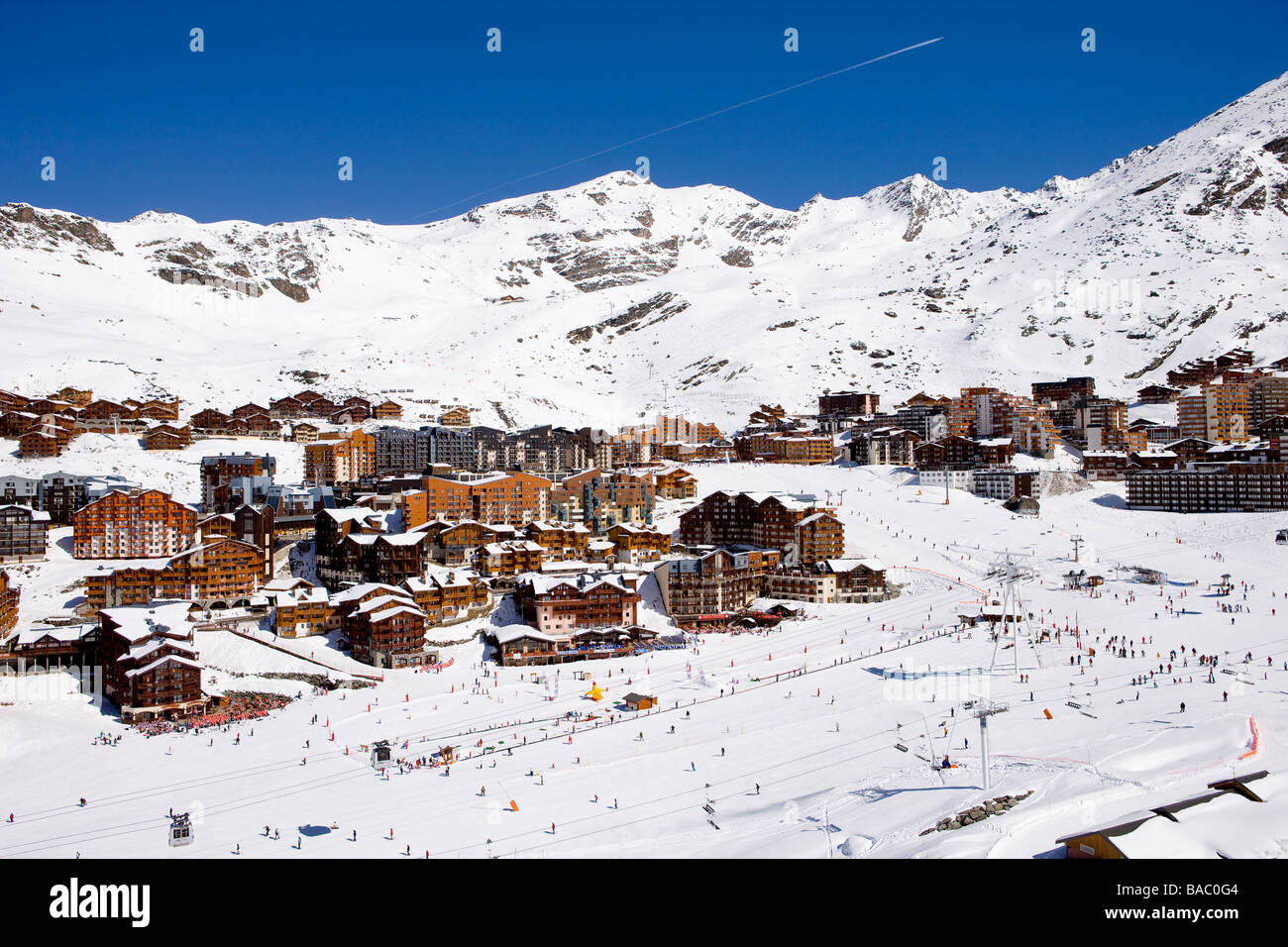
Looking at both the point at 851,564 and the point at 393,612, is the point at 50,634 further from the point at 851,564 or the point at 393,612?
the point at 851,564

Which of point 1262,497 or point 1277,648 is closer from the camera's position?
point 1277,648

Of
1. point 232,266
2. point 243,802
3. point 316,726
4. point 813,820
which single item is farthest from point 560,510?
point 232,266

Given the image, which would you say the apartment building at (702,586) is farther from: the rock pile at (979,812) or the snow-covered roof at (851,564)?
the rock pile at (979,812)

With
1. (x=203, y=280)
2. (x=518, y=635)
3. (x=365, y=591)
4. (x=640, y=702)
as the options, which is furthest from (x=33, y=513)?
(x=203, y=280)

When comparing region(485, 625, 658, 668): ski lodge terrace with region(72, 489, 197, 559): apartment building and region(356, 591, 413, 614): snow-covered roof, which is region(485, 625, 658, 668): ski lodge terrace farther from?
region(72, 489, 197, 559): apartment building

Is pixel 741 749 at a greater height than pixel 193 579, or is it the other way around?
pixel 193 579

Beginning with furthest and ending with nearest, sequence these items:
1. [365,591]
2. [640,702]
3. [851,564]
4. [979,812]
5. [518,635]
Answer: [851,564] < [365,591] < [518,635] < [640,702] < [979,812]
